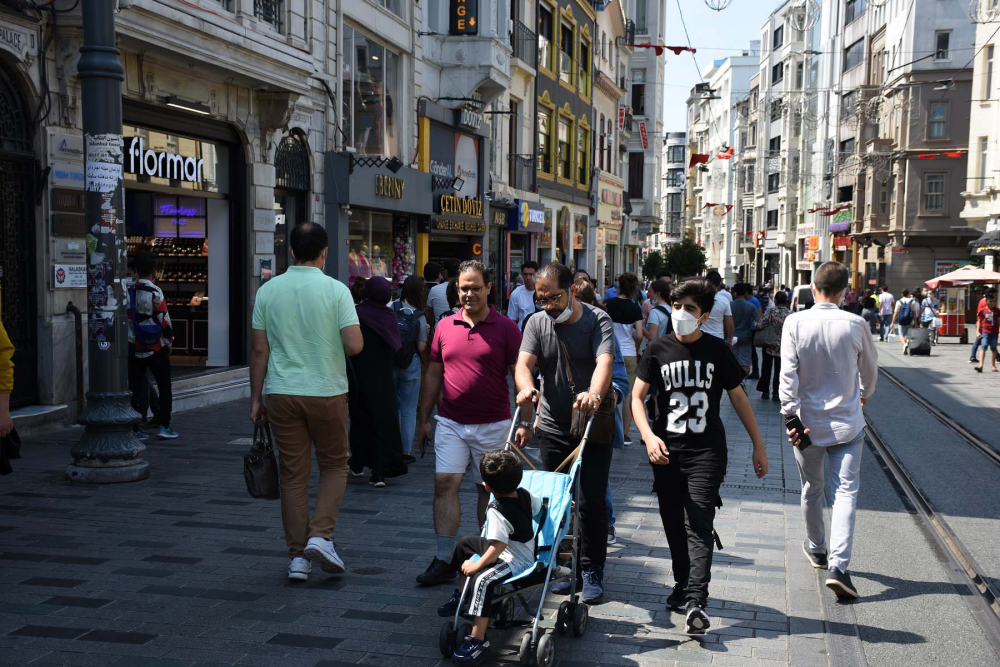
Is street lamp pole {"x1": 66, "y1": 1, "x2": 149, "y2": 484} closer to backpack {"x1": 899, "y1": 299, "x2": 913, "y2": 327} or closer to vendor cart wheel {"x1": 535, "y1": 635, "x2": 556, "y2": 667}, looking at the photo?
vendor cart wheel {"x1": 535, "y1": 635, "x2": 556, "y2": 667}

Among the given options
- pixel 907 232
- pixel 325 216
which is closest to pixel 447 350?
pixel 325 216

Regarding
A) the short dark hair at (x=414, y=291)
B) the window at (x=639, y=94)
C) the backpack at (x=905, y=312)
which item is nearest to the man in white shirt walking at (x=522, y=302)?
the short dark hair at (x=414, y=291)

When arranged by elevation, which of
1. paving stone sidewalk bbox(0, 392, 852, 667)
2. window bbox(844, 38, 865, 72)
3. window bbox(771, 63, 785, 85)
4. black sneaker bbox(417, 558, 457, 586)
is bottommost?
paving stone sidewalk bbox(0, 392, 852, 667)

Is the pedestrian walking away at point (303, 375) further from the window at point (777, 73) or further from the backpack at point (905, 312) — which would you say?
the window at point (777, 73)

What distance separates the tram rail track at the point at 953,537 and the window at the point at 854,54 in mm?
45982

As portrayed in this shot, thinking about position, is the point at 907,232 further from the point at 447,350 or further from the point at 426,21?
the point at 447,350

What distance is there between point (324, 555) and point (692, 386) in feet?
7.22

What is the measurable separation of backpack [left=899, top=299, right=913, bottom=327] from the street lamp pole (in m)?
28.3

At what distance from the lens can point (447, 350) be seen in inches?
225

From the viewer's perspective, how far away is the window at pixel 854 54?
5338 cm

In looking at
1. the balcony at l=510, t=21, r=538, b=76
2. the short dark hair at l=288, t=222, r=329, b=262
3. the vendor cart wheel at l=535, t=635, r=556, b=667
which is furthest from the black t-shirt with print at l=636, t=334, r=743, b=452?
the balcony at l=510, t=21, r=538, b=76

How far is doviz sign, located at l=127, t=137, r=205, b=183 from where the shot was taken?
12125 millimetres

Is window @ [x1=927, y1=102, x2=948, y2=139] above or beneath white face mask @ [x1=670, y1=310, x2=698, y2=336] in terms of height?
above

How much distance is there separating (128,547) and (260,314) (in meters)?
1.85
